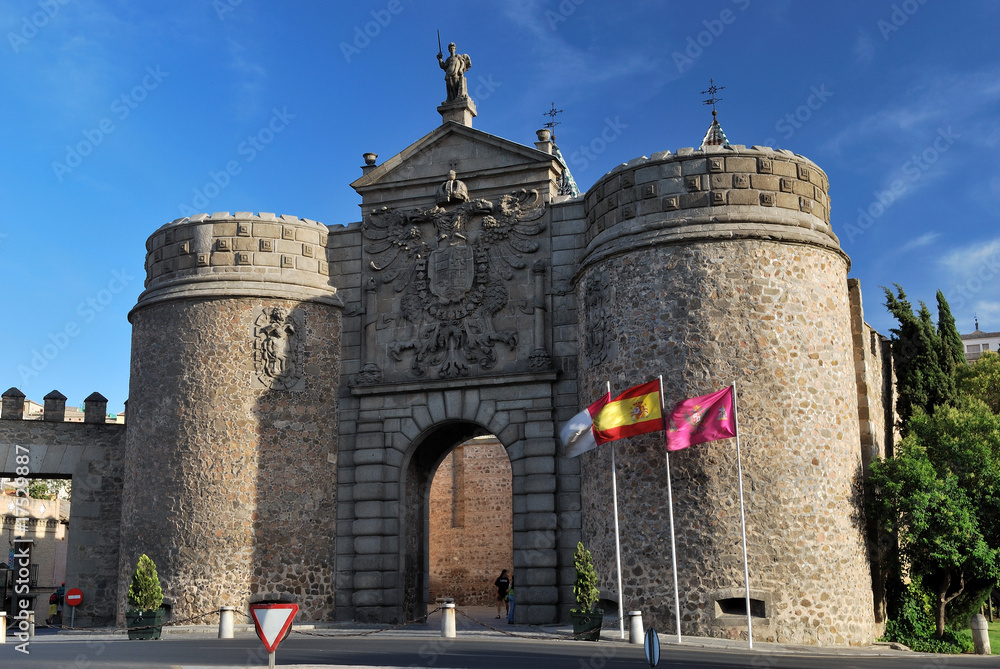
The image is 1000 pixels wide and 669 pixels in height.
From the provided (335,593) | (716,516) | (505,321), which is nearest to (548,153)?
(505,321)

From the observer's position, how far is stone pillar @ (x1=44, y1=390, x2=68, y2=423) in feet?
86.6

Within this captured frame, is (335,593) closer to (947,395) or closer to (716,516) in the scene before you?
(716,516)

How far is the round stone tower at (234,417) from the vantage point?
2261cm

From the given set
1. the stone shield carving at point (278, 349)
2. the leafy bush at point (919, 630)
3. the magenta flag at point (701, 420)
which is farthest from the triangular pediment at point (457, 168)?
the leafy bush at point (919, 630)

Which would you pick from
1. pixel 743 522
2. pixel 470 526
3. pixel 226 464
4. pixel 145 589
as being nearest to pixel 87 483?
pixel 226 464

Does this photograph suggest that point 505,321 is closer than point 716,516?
No

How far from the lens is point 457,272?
77.8 feet

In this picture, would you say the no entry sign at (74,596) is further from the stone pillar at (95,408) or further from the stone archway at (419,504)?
the stone archway at (419,504)

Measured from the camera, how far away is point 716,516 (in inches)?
741

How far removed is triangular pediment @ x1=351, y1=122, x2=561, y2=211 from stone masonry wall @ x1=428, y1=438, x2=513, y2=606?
12.3 metres

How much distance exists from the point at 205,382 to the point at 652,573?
11226 mm

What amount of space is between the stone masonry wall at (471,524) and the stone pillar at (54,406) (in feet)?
41.3

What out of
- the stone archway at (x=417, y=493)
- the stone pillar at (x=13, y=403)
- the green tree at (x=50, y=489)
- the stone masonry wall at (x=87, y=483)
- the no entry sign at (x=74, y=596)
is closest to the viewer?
the stone archway at (x=417, y=493)

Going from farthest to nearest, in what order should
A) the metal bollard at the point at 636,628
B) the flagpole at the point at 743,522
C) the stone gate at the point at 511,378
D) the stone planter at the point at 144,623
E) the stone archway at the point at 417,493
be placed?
1. the stone archway at the point at 417,493
2. the stone planter at the point at 144,623
3. the stone gate at the point at 511,378
4. the flagpole at the point at 743,522
5. the metal bollard at the point at 636,628
